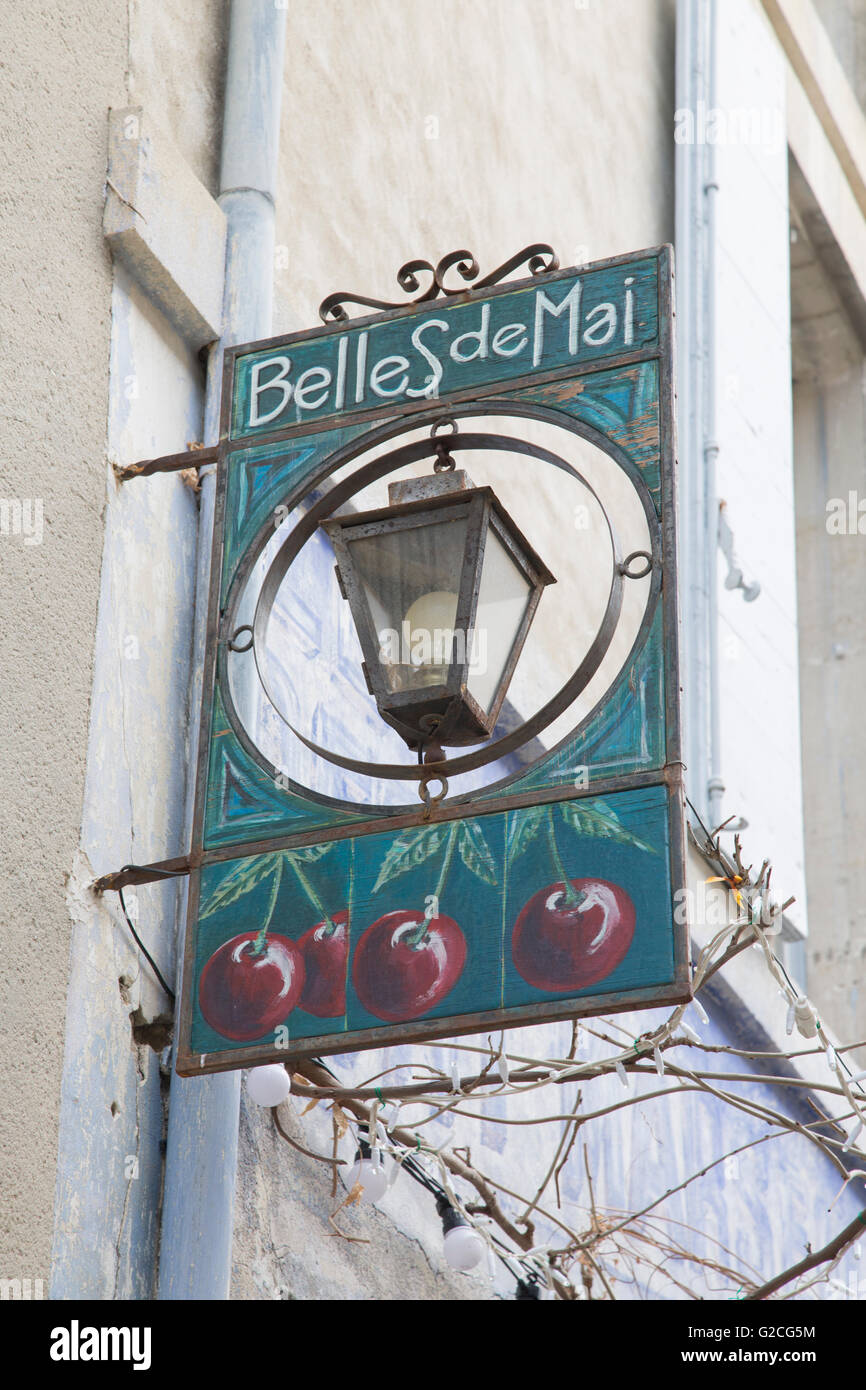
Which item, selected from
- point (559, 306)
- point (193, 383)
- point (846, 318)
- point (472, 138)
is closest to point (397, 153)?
point (472, 138)

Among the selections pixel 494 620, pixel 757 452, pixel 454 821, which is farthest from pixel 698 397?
pixel 454 821

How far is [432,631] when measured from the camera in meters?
3.27

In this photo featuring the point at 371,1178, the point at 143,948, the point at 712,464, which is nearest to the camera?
the point at 143,948

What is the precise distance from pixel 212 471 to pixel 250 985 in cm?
124

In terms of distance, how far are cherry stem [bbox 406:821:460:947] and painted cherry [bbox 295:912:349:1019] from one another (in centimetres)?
12

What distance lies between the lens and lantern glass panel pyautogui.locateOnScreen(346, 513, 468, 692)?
3.26m

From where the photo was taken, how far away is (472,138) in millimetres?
5953

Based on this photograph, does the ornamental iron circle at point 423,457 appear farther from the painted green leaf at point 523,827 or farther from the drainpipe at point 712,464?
the drainpipe at point 712,464

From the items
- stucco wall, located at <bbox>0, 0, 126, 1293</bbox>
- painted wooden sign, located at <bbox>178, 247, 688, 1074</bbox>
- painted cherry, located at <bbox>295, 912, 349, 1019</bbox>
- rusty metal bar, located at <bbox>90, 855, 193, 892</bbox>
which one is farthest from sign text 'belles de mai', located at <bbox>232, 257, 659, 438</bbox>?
painted cherry, located at <bbox>295, 912, 349, 1019</bbox>

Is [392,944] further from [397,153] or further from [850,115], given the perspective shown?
[850,115]

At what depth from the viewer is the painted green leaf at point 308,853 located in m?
3.29

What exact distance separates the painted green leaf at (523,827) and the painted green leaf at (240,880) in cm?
38

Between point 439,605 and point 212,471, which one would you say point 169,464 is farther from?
point 439,605

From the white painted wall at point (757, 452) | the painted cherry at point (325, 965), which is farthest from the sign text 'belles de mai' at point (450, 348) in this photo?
the white painted wall at point (757, 452)
